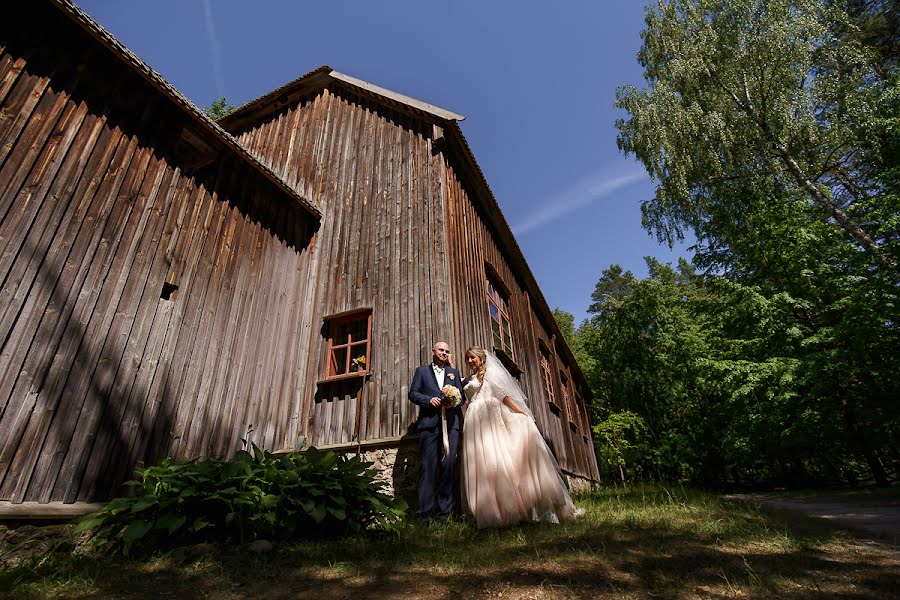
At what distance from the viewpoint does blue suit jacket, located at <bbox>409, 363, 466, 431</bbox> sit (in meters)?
5.20

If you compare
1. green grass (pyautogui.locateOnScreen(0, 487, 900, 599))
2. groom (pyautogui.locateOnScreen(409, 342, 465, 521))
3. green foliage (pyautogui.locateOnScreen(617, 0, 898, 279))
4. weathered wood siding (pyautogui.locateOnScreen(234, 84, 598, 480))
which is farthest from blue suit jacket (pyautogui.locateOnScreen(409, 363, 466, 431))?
green foliage (pyautogui.locateOnScreen(617, 0, 898, 279))

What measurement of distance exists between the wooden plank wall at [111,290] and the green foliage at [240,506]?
98 centimetres

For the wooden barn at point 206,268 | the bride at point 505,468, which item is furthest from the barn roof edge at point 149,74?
the bride at point 505,468

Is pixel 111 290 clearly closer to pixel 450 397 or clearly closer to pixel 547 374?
pixel 450 397

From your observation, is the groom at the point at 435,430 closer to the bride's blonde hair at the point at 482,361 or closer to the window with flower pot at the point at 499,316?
the bride's blonde hair at the point at 482,361

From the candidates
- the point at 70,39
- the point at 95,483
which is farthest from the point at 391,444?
the point at 70,39

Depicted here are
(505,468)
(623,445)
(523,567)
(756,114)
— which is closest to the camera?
(523,567)

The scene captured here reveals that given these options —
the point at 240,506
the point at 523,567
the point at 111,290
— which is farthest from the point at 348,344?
the point at 523,567

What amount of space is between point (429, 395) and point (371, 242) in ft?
11.3

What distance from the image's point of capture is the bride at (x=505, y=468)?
14.1 ft

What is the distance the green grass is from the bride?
16.4 inches

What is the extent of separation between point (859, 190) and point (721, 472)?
12.7 meters

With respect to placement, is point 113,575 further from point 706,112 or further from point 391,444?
point 706,112

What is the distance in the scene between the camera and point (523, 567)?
110 inches
